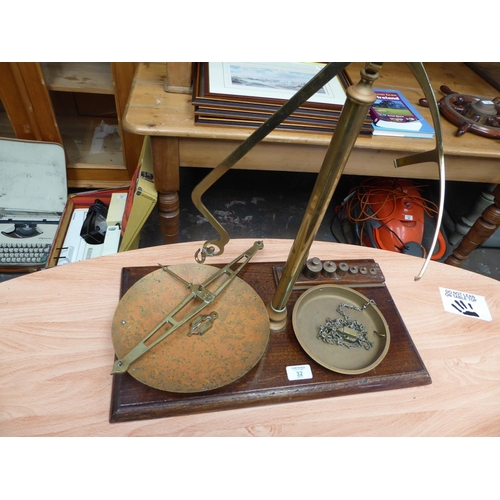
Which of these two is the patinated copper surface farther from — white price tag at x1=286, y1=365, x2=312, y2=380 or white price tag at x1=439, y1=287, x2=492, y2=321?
white price tag at x1=439, y1=287, x2=492, y2=321

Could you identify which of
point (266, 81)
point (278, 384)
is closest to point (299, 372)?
point (278, 384)

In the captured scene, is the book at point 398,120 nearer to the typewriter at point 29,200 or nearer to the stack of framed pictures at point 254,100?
the stack of framed pictures at point 254,100

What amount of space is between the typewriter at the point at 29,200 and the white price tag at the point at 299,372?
1.13 m

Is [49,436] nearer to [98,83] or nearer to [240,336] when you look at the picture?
[240,336]

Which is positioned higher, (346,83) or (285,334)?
(346,83)

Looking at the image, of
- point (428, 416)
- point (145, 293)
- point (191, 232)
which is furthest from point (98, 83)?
point (428, 416)

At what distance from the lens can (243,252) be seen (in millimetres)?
934

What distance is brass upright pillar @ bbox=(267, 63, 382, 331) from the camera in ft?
1.43

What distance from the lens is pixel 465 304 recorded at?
36.5 inches

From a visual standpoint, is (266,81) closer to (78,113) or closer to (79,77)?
(79,77)

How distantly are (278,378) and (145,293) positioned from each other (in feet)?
1.06

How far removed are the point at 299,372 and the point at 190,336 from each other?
230 mm

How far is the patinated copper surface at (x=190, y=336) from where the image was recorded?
0.64 meters

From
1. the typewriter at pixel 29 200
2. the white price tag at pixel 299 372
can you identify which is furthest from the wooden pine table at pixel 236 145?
the white price tag at pixel 299 372
